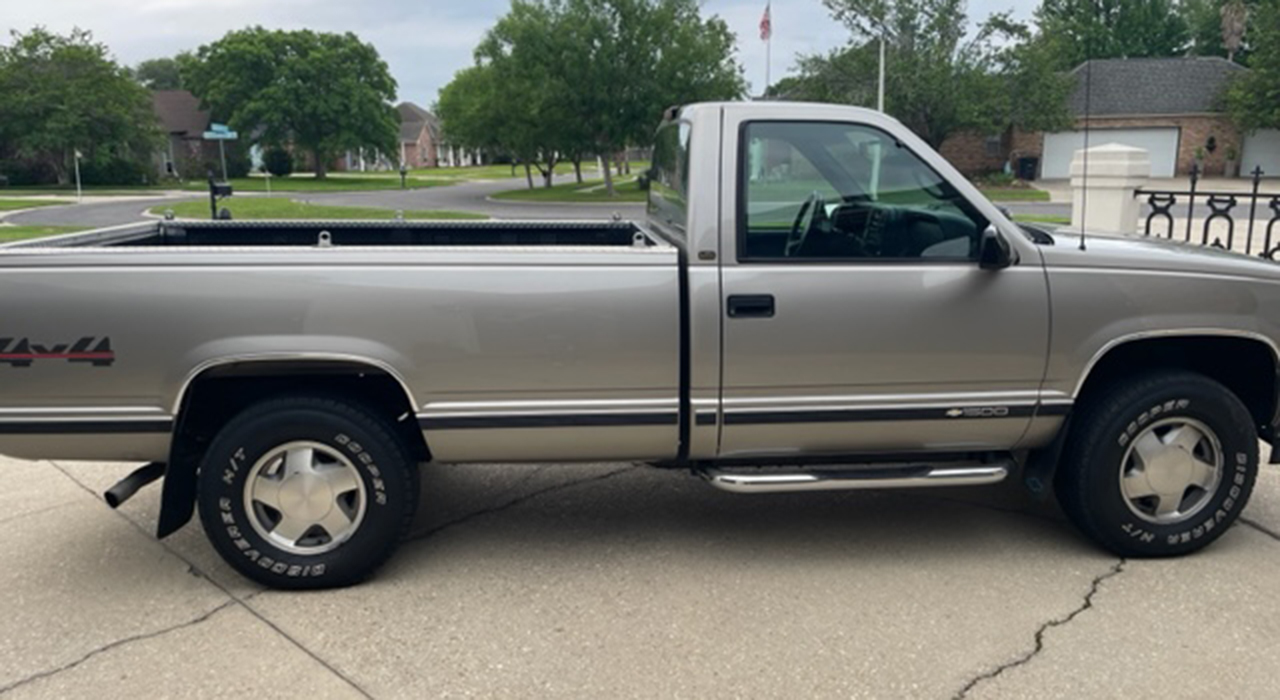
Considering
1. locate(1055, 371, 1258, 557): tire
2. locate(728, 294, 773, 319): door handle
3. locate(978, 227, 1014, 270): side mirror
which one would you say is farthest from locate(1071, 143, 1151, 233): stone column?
locate(728, 294, 773, 319): door handle

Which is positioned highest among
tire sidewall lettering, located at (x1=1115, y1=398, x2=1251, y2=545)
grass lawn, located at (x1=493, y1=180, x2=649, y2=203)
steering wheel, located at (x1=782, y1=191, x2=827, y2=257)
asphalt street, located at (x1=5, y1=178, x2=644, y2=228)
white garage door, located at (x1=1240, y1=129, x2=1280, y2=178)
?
white garage door, located at (x1=1240, y1=129, x2=1280, y2=178)

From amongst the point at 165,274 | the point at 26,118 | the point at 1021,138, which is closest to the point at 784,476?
the point at 165,274

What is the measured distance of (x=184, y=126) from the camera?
6462cm

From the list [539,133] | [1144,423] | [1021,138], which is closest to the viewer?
[1144,423]

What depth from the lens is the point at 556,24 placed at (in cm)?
3322

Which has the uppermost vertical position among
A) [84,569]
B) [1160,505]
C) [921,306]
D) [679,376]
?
[921,306]

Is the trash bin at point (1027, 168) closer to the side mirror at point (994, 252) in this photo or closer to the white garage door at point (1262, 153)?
the white garage door at point (1262, 153)

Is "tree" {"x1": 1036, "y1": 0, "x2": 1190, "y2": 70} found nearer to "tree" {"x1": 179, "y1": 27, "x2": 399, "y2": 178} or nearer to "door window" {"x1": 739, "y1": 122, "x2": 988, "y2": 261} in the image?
"tree" {"x1": 179, "y1": 27, "x2": 399, "y2": 178}

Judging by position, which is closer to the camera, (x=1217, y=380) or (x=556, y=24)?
(x=1217, y=380)

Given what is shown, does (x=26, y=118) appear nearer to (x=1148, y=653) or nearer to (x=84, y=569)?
(x=84, y=569)

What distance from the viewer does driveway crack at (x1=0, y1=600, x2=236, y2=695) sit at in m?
3.13

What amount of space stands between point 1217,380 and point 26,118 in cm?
5165

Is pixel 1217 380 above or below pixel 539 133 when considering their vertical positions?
below

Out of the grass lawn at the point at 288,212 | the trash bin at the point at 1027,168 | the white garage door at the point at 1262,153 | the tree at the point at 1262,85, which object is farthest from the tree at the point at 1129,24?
the grass lawn at the point at 288,212
